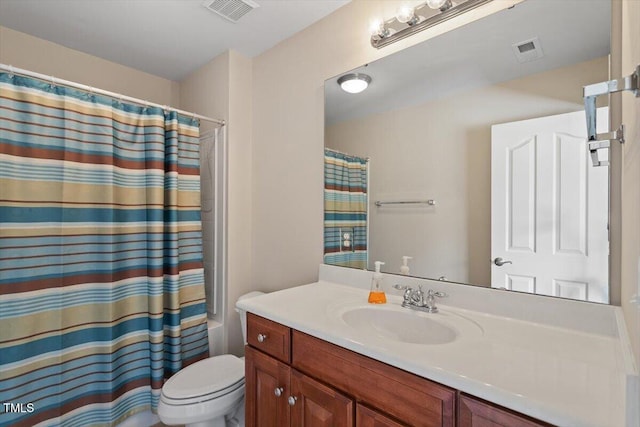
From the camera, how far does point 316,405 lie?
1.04 m

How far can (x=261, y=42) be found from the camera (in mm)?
2043

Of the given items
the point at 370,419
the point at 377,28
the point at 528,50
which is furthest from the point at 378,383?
the point at 377,28

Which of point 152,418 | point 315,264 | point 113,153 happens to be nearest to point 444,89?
point 315,264

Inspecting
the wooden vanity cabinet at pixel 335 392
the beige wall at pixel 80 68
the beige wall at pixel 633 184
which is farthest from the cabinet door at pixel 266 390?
the beige wall at pixel 80 68

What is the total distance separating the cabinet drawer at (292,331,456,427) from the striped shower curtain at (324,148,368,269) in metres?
0.62

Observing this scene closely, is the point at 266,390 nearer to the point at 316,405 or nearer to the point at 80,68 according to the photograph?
the point at 316,405


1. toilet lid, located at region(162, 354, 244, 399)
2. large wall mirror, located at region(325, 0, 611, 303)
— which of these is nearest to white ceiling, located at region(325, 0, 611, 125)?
large wall mirror, located at region(325, 0, 611, 303)

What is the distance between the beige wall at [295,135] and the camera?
5.47 ft

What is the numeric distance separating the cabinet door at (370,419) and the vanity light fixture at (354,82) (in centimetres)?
140

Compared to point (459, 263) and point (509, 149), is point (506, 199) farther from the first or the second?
point (459, 263)

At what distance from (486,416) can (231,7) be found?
2.07 metres

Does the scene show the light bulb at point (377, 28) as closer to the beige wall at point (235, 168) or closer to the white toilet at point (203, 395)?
the beige wall at point (235, 168)

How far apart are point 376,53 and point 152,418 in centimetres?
237

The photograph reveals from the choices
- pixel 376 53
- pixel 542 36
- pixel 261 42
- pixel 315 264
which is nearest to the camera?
pixel 542 36
